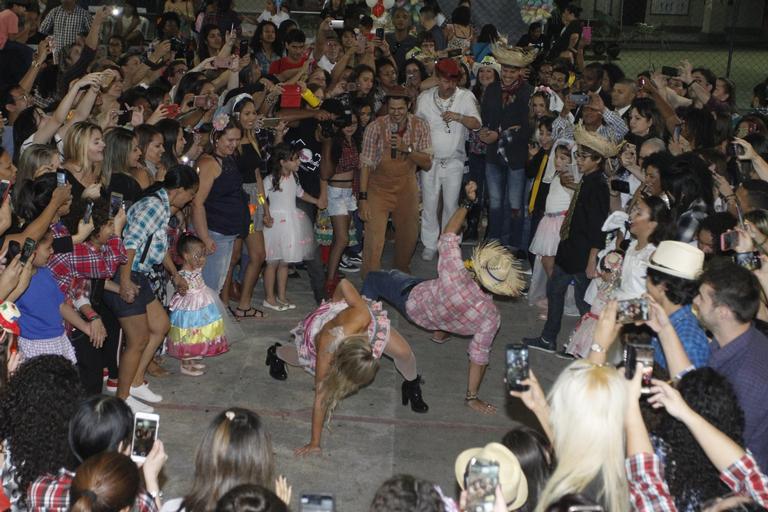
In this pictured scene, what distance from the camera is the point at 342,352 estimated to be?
17.4 feet

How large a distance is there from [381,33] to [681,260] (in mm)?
7162

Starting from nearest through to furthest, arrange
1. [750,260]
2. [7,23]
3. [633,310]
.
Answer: [633,310] → [750,260] → [7,23]

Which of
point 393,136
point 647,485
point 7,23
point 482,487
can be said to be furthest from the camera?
point 7,23

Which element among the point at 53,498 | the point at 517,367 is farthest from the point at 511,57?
the point at 53,498

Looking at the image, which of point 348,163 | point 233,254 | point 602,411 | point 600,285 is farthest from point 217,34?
point 602,411

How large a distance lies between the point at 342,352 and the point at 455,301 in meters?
1.15

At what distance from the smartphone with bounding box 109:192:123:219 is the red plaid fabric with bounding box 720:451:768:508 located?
381 centimetres

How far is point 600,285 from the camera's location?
674cm

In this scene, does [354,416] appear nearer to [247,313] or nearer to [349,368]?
[349,368]

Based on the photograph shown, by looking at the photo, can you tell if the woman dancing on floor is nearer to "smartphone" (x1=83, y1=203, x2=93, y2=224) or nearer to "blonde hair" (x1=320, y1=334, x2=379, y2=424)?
"blonde hair" (x1=320, y1=334, x2=379, y2=424)

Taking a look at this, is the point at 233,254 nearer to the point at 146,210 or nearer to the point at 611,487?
the point at 146,210

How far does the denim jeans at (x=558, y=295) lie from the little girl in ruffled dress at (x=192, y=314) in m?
2.63

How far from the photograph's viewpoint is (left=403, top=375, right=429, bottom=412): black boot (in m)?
6.46

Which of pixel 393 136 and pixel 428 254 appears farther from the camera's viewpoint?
pixel 428 254
